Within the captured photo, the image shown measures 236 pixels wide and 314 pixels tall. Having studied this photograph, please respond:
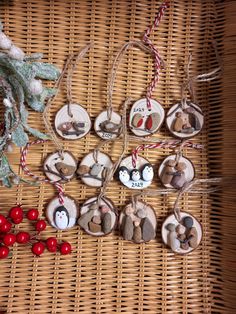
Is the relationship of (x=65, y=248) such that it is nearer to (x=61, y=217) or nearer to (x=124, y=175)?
(x=61, y=217)

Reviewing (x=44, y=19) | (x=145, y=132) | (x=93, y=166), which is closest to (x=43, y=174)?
(x=93, y=166)

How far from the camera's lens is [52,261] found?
33.7 inches

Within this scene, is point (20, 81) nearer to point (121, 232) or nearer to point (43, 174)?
point (43, 174)

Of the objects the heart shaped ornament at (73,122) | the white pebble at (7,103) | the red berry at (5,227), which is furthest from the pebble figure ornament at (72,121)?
the red berry at (5,227)

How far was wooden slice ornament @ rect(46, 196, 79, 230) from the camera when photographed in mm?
842

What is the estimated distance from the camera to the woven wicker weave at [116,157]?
0.85m

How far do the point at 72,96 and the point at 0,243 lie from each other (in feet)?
1.14

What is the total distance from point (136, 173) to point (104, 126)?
0.12 meters

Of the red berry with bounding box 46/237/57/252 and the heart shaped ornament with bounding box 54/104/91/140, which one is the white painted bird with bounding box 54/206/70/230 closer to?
the red berry with bounding box 46/237/57/252

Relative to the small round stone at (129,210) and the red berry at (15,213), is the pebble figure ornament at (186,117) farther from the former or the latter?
the red berry at (15,213)

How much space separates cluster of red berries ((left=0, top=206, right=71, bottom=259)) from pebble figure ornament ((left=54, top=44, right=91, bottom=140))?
18cm

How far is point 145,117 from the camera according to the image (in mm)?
875

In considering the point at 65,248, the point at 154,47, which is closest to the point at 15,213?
the point at 65,248

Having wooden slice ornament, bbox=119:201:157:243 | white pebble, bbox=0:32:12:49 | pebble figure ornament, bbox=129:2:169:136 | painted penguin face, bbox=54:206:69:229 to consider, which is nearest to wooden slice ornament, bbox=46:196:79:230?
painted penguin face, bbox=54:206:69:229
